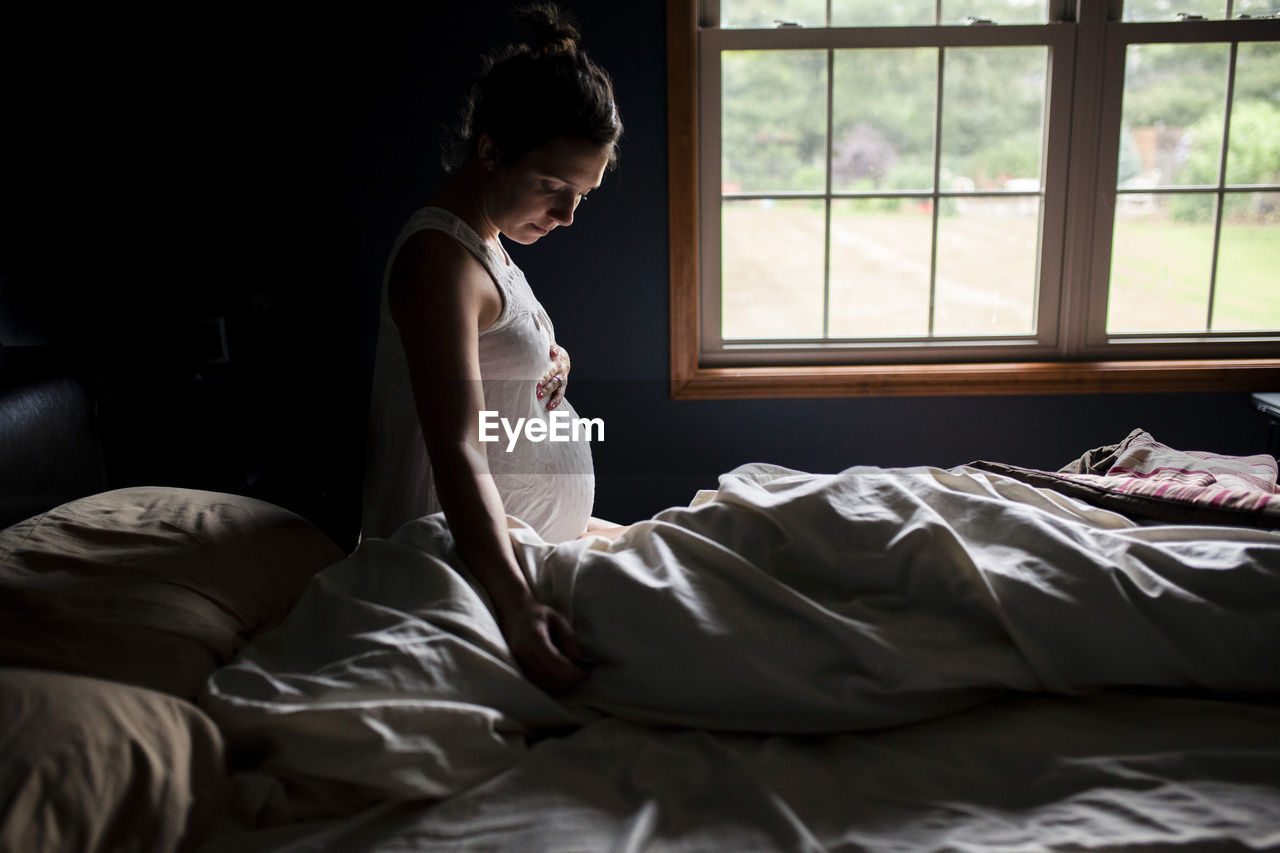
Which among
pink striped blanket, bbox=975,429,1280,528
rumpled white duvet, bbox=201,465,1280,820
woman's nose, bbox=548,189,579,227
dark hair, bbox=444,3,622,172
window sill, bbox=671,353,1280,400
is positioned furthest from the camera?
window sill, bbox=671,353,1280,400

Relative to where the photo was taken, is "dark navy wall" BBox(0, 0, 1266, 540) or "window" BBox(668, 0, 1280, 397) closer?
"dark navy wall" BBox(0, 0, 1266, 540)

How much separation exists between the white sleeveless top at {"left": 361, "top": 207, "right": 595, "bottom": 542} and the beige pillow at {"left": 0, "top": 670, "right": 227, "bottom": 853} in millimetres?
657

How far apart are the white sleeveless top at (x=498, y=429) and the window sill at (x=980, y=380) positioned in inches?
38.8

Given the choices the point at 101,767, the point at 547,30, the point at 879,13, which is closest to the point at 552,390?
the point at 547,30

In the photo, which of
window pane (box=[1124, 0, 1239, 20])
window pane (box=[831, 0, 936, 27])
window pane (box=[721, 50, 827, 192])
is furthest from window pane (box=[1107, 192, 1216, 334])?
window pane (box=[721, 50, 827, 192])

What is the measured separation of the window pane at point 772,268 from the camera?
2.54 metres

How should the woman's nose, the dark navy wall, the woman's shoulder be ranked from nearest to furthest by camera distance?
the woman's shoulder → the woman's nose → the dark navy wall

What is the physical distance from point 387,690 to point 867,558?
542 mm

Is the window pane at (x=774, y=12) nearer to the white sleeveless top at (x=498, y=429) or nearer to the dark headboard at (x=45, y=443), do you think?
the white sleeveless top at (x=498, y=429)

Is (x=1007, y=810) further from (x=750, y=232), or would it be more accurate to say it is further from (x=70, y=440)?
(x=750, y=232)

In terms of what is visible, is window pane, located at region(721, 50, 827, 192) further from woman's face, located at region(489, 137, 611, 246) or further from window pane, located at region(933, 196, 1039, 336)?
woman's face, located at region(489, 137, 611, 246)

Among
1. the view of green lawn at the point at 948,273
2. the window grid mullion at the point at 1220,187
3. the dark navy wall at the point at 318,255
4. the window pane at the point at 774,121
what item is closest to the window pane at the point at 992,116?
the view of green lawn at the point at 948,273

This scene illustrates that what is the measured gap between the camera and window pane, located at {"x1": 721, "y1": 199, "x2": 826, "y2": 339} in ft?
8.33

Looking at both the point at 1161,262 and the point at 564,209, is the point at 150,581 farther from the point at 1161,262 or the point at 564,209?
the point at 1161,262
